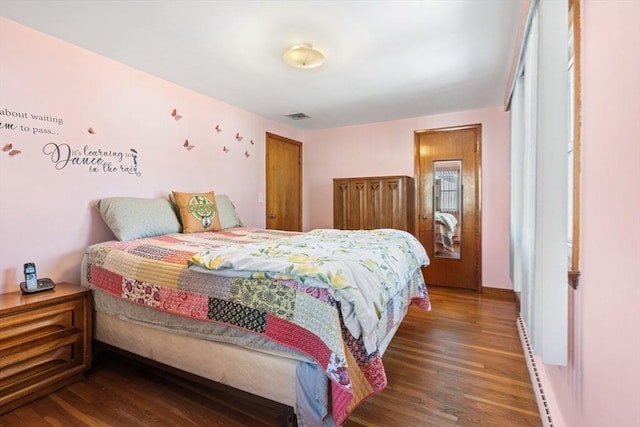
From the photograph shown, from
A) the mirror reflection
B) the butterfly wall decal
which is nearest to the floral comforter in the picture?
the butterfly wall decal

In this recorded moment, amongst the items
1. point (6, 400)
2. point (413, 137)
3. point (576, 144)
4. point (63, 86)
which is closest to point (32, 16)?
point (63, 86)

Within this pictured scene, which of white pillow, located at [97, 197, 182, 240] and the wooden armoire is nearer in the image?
white pillow, located at [97, 197, 182, 240]

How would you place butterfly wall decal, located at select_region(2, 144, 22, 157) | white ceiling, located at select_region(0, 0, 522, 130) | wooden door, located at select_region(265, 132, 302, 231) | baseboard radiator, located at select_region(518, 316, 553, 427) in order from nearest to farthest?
baseboard radiator, located at select_region(518, 316, 553, 427)
white ceiling, located at select_region(0, 0, 522, 130)
butterfly wall decal, located at select_region(2, 144, 22, 157)
wooden door, located at select_region(265, 132, 302, 231)

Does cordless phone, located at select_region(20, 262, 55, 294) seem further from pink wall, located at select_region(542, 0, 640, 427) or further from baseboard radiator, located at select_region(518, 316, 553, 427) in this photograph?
baseboard radiator, located at select_region(518, 316, 553, 427)

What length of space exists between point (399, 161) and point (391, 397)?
10.6ft

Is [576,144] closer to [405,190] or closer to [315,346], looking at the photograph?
[315,346]

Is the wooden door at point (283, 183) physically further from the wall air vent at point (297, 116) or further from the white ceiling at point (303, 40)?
the white ceiling at point (303, 40)

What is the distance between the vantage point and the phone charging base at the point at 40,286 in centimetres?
188

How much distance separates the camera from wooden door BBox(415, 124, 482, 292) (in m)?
3.90

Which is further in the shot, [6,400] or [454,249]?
[454,249]

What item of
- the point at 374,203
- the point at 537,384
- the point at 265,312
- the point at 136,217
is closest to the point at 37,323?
the point at 136,217

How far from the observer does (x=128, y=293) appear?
1.81 m

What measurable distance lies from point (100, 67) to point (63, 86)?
349mm

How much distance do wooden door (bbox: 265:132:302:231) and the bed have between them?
2.27 metres
